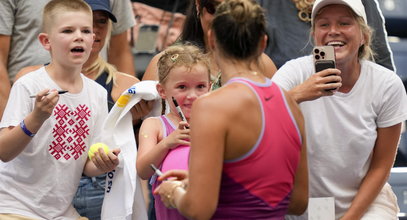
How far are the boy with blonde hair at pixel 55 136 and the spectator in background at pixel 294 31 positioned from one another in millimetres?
1234

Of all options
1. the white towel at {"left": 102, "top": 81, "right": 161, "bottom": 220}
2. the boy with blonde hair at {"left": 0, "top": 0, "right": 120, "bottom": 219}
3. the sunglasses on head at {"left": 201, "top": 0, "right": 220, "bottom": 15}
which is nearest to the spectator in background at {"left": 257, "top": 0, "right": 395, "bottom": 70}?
the sunglasses on head at {"left": 201, "top": 0, "right": 220, "bottom": 15}

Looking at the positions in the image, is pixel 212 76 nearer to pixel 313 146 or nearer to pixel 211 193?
pixel 313 146

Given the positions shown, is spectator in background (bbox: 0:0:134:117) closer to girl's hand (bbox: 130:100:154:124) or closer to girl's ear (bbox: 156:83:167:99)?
girl's hand (bbox: 130:100:154:124)

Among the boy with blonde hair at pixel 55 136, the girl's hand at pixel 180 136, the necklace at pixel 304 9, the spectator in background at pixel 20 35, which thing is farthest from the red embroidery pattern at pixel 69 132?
the necklace at pixel 304 9

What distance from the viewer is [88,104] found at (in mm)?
3555

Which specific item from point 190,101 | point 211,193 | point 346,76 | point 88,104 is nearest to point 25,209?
point 88,104

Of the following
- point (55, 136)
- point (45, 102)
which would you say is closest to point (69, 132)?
point (55, 136)

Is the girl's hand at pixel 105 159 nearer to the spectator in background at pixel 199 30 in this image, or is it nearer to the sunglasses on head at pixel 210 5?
the spectator in background at pixel 199 30

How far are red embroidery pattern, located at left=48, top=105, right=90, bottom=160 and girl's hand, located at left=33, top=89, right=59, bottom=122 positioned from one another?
224 mm

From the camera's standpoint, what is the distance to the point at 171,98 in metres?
3.39

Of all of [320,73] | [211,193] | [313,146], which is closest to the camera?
[211,193]

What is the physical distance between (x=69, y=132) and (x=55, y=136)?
0.06 meters

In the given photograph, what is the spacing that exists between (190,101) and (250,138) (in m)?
0.79

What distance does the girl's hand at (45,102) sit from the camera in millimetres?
3219
